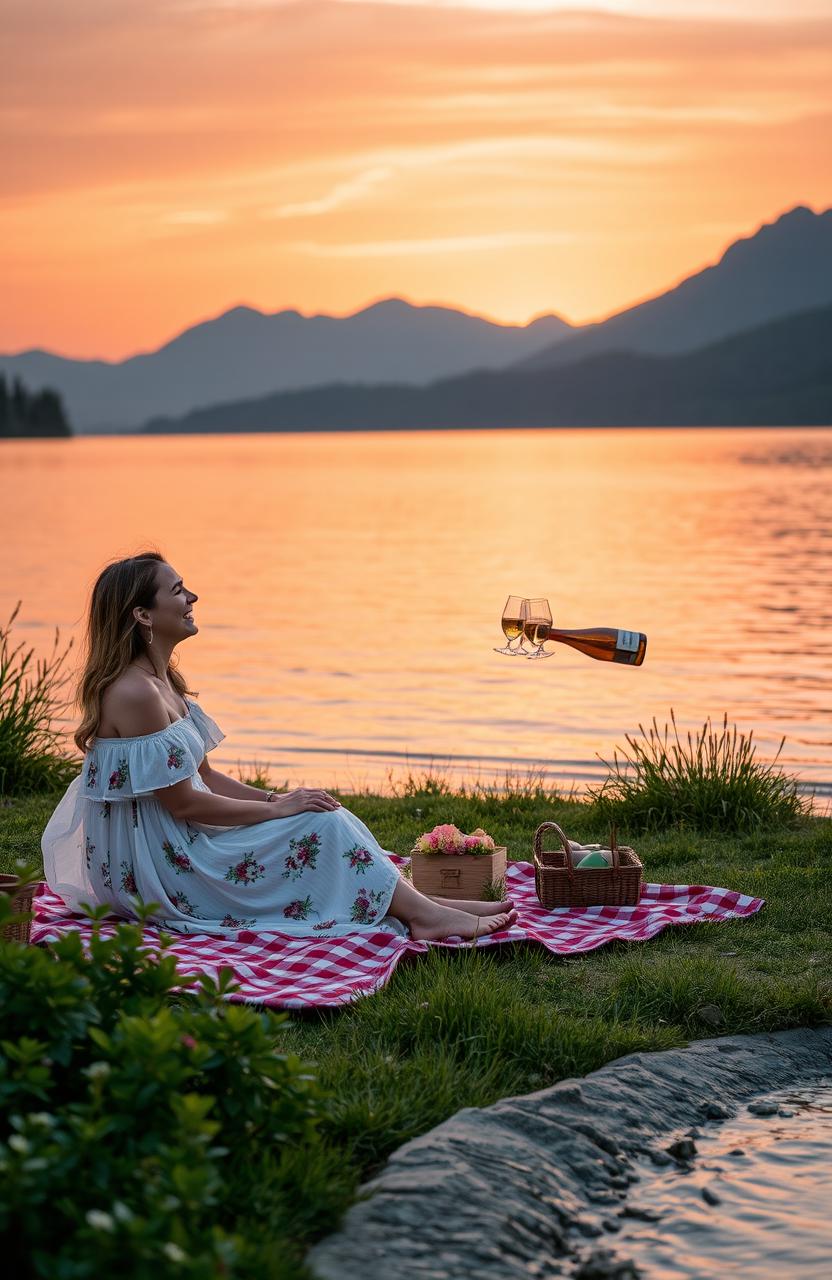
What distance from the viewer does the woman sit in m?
5.82

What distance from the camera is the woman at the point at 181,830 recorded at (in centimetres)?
582

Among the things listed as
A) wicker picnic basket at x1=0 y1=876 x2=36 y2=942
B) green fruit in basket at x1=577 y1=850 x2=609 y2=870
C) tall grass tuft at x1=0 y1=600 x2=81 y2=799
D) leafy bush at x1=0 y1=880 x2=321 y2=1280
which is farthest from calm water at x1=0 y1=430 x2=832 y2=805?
leafy bush at x1=0 y1=880 x2=321 y2=1280

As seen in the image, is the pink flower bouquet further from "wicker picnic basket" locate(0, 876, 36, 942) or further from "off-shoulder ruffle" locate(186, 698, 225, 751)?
"wicker picnic basket" locate(0, 876, 36, 942)

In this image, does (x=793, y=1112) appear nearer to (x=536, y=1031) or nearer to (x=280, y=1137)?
(x=536, y=1031)

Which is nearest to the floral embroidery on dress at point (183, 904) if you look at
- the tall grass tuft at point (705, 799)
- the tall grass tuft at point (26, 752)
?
the tall grass tuft at point (705, 799)

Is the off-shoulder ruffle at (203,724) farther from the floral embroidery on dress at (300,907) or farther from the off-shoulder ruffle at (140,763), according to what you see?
the floral embroidery on dress at (300,907)

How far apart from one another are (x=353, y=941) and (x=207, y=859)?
2.36 ft

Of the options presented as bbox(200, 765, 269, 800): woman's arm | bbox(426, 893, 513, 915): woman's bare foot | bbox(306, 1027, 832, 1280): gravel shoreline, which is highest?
bbox(200, 765, 269, 800): woman's arm

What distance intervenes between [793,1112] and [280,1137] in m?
1.73

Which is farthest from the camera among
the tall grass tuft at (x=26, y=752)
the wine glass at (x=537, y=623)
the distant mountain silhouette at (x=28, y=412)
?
the distant mountain silhouette at (x=28, y=412)

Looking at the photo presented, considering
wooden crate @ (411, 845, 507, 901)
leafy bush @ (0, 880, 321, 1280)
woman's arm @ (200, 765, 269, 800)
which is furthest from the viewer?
woman's arm @ (200, 765, 269, 800)

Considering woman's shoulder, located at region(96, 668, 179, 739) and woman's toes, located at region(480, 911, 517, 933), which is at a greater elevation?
woman's shoulder, located at region(96, 668, 179, 739)

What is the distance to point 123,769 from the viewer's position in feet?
19.2

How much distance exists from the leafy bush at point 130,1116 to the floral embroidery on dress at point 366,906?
2030 millimetres
